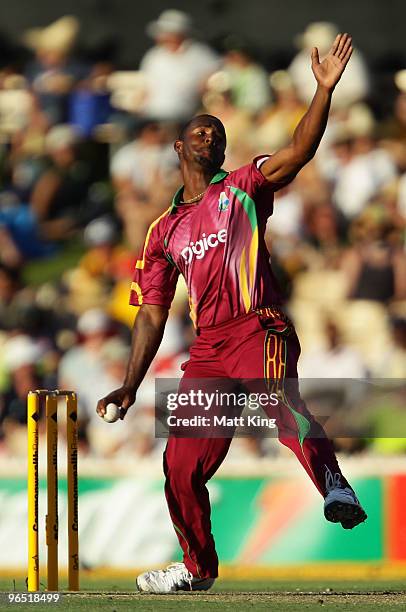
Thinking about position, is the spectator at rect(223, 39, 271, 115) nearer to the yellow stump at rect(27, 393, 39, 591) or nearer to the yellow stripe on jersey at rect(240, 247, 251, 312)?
the yellow stripe on jersey at rect(240, 247, 251, 312)

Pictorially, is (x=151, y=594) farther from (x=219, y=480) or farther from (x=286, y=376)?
(x=219, y=480)

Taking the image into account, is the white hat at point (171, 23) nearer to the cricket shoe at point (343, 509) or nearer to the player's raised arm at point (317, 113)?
the player's raised arm at point (317, 113)

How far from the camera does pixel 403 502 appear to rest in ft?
23.2

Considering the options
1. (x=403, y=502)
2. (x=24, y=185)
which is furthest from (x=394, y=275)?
(x=24, y=185)

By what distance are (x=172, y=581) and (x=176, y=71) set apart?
229 inches

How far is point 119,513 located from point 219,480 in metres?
0.62

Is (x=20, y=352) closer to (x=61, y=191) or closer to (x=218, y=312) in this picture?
(x=61, y=191)

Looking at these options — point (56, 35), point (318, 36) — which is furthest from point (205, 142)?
point (56, 35)

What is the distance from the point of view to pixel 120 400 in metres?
5.09

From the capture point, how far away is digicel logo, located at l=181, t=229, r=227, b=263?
4.91 meters

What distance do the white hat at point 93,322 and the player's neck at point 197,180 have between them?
12.0 ft

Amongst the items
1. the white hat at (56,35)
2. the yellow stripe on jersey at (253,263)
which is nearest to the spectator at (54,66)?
the white hat at (56,35)

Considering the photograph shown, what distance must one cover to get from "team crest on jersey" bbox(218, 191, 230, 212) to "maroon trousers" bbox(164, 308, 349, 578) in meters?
0.43

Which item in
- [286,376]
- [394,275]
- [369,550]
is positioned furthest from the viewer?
[394,275]
